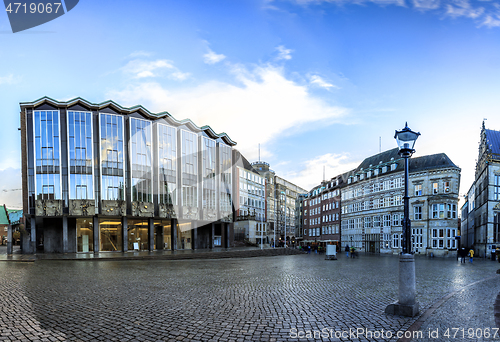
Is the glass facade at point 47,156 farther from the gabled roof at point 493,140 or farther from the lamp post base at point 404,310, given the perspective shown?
the gabled roof at point 493,140

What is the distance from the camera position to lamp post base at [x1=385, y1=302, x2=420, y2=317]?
925 centimetres

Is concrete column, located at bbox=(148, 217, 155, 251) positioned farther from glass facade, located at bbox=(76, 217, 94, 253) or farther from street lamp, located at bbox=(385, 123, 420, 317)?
street lamp, located at bbox=(385, 123, 420, 317)

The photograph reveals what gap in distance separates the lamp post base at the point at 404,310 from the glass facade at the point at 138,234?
45.5m

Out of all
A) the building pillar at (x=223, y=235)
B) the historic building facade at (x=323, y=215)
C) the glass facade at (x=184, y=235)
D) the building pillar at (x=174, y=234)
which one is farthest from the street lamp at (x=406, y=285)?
the historic building facade at (x=323, y=215)

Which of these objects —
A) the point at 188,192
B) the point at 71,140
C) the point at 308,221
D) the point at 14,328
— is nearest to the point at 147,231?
the point at 188,192

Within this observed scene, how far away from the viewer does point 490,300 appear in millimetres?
11875

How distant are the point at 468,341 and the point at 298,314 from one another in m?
3.87

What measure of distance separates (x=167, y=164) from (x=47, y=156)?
14867mm

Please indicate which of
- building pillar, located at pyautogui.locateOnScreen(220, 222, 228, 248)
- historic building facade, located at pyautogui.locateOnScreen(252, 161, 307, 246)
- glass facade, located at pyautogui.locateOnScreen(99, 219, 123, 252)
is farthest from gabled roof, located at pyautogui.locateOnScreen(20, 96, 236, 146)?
historic building facade, located at pyautogui.locateOnScreen(252, 161, 307, 246)

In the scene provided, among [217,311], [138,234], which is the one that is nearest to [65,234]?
[138,234]

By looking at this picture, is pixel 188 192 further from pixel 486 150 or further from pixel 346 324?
pixel 346 324

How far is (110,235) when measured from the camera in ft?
163

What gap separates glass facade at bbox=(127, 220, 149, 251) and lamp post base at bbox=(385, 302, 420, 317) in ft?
149

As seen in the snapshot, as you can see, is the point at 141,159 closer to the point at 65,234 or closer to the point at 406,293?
the point at 65,234
